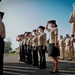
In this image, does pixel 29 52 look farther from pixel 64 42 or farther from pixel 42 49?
pixel 64 42

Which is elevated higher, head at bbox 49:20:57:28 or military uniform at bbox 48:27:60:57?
head at bbox 49:20:57:28

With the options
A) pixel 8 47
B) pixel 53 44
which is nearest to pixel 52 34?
pixel 53 44

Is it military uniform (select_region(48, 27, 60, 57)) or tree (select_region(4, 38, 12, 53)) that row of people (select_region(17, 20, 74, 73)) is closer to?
military uniform (select_region(48, 27, 60, 57))

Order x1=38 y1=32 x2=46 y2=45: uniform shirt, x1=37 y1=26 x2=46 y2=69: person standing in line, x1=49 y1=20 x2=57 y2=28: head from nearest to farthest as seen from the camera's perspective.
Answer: x1=49 y1=20 x2=57 y2=28: head, x1=37 y1=26 x2=46 y2=69: person standing in line, x1=38 y1=32 x2=46 y2=45: uniform shirt

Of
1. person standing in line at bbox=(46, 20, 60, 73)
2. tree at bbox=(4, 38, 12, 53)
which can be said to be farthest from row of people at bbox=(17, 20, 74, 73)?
tree at bbox=(4, 38, 12, 53)

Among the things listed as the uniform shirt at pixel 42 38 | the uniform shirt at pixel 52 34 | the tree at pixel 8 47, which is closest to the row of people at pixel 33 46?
the uniform shirt at pixel 42 38

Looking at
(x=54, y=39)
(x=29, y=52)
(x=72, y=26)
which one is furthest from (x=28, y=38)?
(x=72, y=26)

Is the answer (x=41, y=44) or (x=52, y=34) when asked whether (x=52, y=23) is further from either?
(x=41, y=44)

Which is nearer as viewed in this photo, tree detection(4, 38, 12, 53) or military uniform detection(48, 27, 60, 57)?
military uniform detection(48, 27, 60, 57)

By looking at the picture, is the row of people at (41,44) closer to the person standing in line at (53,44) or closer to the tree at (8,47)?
the person standing in line at (53,44)

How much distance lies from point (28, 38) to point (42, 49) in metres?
3.96

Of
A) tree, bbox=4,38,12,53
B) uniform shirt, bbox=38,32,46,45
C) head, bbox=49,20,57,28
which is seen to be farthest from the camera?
tree, bbox=4,38,12,53

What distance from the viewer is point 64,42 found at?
21203 mm

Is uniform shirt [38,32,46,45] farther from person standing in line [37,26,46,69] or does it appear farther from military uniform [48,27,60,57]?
military uniform [48,27,60,57]
